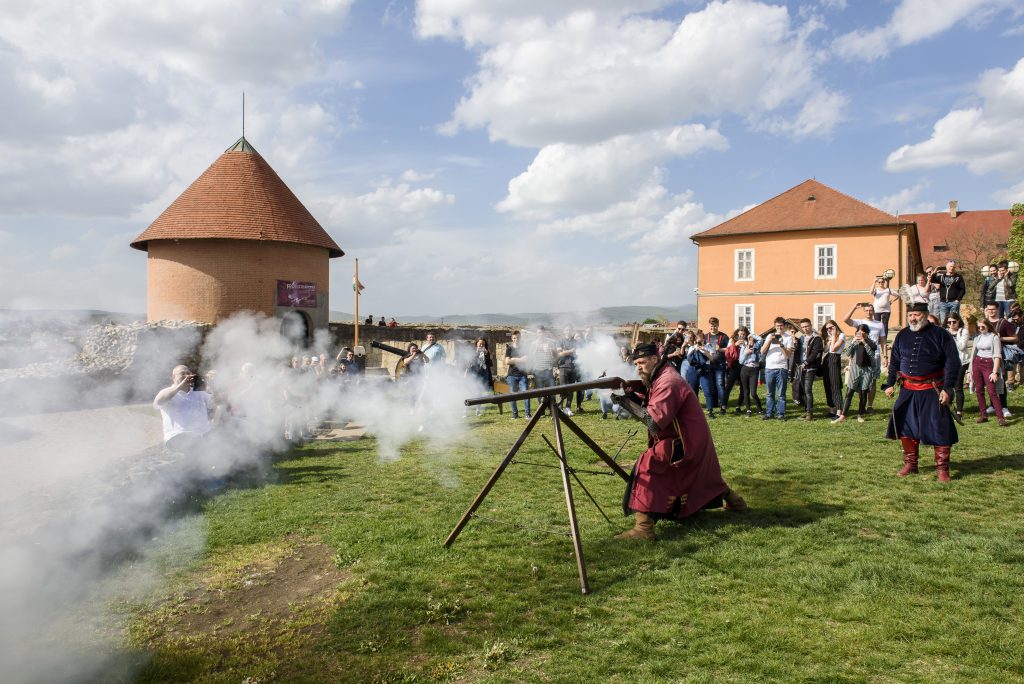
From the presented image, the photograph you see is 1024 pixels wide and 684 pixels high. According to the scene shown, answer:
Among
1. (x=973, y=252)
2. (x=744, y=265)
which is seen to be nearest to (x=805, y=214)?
(x=744, y=265)

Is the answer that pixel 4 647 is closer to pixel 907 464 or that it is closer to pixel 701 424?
pixel 701 424

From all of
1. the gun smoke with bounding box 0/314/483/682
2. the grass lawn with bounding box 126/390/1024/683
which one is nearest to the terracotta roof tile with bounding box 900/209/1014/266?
the gun smoke with bounding box 0/314/483/682

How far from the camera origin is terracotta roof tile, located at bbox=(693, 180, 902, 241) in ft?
111

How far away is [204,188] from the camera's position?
125 feet

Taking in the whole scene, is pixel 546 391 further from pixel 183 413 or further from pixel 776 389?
pixel 776 389

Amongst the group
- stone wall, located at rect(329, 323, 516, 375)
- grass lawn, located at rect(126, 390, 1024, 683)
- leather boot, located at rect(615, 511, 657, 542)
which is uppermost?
stone wall, located at rect(329, 323, 516, 375)

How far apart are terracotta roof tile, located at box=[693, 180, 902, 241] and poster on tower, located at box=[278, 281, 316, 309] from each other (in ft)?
68.5

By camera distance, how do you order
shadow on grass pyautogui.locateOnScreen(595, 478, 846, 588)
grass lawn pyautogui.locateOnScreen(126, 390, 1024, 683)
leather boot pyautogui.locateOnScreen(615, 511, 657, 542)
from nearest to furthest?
→ grass lawn pyautogui.locateOnScreen(126, 390, 1024, 683) < shadow on grass pyautogui.locateOnScreen(595, 478, 846, 588) < leather boot pyautogui.locateOnScreen(615, 511, 657, 542)

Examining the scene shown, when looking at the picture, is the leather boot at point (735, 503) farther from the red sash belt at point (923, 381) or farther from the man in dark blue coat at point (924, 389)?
the red sash belt at point (923, 381)

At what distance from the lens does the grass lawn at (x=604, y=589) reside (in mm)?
4320

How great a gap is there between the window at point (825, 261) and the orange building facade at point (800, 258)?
0.15ft

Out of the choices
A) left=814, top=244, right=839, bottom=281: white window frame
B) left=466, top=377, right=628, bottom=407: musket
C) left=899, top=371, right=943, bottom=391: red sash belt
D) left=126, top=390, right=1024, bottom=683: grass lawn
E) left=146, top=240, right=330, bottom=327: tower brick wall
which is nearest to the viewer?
left=126, top=390, right=1024, bottom=683: grass lawn

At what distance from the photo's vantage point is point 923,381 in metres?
8.47

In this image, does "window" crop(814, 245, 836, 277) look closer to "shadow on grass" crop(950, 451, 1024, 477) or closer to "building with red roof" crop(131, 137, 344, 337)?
"building with red roof" crop(131, 137, 344, 337)
